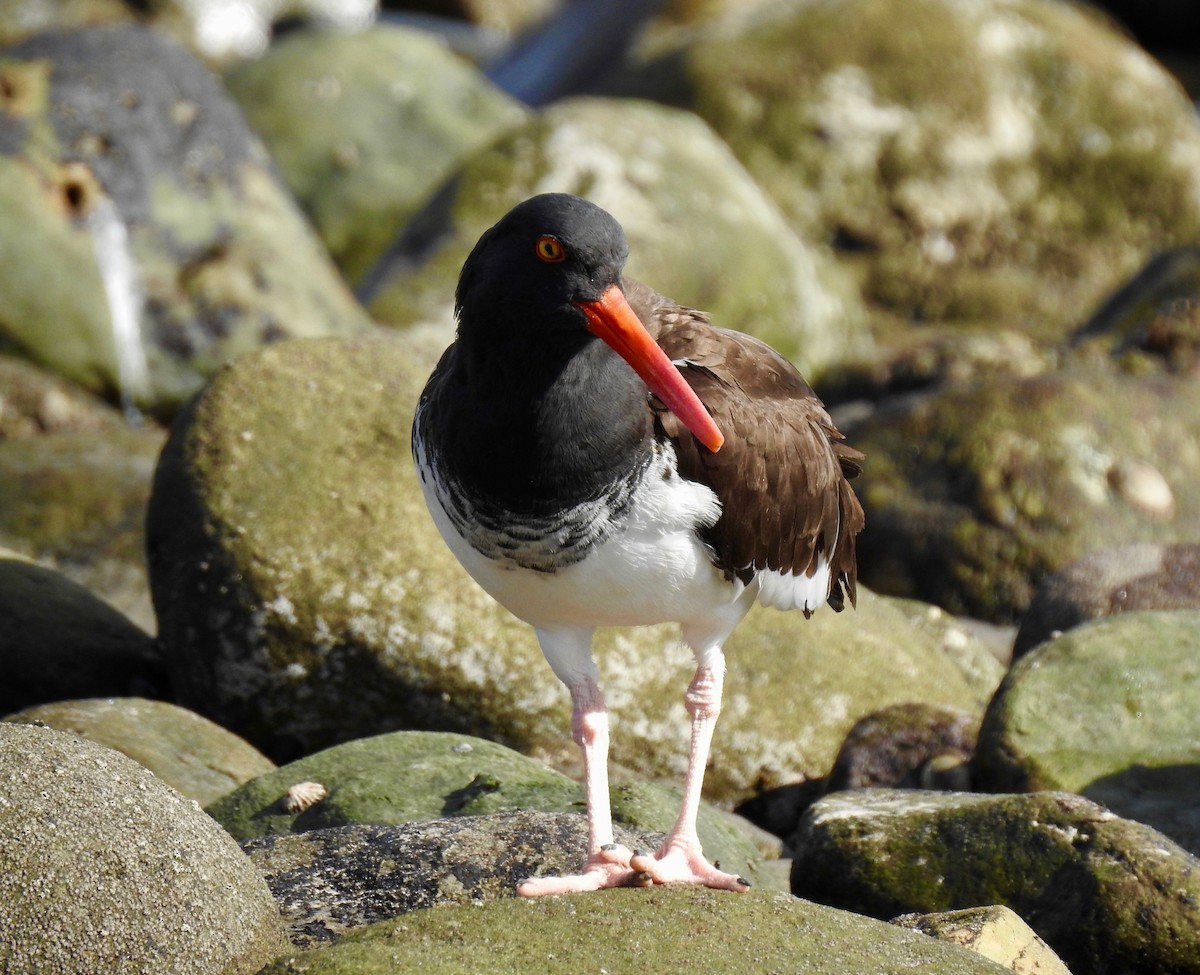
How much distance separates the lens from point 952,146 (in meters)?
16.2

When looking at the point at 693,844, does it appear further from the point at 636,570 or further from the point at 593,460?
the point at 593,460

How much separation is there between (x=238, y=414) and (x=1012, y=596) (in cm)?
494

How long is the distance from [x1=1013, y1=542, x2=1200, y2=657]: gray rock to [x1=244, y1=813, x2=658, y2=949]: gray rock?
12.1ft

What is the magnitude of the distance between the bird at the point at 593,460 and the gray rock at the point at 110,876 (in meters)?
0.88

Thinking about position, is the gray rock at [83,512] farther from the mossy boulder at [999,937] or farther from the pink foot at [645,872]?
the mossy boulder at [999,937]

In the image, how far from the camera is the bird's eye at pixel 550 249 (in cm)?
451

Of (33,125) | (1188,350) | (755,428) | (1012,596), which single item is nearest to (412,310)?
(33,125)

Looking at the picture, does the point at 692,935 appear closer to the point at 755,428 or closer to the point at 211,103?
the point at 755,428

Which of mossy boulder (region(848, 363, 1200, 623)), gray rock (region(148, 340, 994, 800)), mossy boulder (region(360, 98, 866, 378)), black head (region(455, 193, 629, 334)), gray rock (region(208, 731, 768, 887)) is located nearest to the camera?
black head (region(455, 193, 629, 334))

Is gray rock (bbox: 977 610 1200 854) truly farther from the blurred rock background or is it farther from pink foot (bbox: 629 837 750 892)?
pink foot (bbox: 629 837 750 892)

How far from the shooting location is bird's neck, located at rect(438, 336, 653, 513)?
4.71 meters

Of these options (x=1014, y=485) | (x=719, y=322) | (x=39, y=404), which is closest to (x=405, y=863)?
(x=1014, y=485)

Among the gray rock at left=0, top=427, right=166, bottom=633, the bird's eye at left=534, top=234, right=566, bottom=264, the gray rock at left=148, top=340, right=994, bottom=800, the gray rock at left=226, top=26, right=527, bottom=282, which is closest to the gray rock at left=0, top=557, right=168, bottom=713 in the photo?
the gray rock at left=148, top=340, right=994, bottom=800

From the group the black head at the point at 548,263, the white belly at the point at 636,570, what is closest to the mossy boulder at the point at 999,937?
the white belly at the point at 636,570
